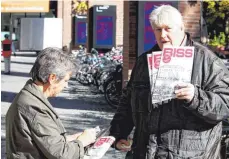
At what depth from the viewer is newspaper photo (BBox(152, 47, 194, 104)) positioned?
3.29m

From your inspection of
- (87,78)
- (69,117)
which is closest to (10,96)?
(87,78)

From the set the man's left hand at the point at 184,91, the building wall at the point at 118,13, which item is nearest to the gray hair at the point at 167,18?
the man's left hand at the point at 184,91

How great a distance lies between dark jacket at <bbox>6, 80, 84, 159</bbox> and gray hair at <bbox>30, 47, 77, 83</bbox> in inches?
3.3

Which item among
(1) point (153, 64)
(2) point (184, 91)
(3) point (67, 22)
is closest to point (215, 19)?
(3) point (67, 22)

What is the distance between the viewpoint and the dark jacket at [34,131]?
308cm

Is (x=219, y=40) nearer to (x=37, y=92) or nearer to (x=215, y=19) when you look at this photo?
(x=215, y=19)

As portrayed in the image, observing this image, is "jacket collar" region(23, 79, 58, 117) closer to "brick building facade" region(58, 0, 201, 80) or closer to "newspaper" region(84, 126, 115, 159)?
"newspaper" region(84, 126, 115, 159)

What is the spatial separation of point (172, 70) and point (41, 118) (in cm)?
79

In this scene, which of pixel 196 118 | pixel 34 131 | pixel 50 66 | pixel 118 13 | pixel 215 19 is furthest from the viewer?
pixel 215 19

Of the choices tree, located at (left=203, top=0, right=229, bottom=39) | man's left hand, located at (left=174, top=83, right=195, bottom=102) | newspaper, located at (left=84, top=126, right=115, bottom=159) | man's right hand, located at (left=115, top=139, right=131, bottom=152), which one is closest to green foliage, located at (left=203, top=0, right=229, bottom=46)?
tree, located at (left=203, top=0, right=229, bottom=39)

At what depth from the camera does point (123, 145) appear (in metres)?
3.95

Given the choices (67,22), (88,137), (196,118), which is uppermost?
(67,22)

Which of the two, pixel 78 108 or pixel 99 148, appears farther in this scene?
pixel 78 108

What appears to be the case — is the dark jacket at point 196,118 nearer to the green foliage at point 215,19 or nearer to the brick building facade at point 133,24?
the brick building facade at point 133,24
